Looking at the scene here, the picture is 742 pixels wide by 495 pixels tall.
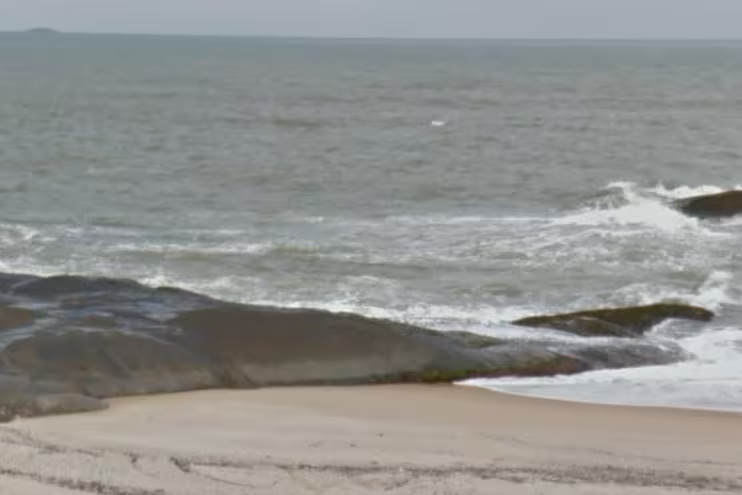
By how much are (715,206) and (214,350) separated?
19729mm

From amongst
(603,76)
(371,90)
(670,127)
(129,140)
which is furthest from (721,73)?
(129,140)

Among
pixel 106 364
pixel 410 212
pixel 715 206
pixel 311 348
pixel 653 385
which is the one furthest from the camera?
pixel 410 212

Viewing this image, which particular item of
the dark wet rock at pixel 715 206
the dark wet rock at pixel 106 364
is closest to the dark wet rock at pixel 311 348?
the dark wet rock at pixel 106 364

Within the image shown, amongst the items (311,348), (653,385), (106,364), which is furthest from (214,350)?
(653,385)

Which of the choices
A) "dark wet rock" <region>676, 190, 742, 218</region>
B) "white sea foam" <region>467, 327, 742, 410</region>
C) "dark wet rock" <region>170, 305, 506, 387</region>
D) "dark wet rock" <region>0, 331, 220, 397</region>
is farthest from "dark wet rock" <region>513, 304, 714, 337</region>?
"dark wet rock" <region>676, 190, 742, 218</region>

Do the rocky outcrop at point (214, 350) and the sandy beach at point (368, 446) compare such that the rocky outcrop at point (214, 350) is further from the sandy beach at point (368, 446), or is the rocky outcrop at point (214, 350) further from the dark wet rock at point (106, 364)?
the sandy beach at point (368, 446)

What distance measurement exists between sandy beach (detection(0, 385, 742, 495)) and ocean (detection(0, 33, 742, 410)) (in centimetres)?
137

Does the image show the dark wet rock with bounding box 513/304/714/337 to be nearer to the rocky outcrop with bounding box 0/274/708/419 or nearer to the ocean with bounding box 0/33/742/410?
the ocean with bounding box 0/33/742/410

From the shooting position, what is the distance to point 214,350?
16.3 metres

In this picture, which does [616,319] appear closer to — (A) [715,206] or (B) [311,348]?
(B) [311,348]

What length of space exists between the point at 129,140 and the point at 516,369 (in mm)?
37100

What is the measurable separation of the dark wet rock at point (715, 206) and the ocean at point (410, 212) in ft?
1.86

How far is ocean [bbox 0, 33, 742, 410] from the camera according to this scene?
23.2 meters

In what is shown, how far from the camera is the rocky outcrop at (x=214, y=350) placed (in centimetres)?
1534
